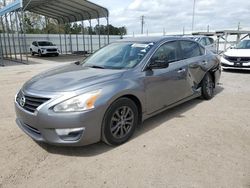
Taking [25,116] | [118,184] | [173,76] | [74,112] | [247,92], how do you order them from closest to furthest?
[118,184], [74,112], [25,116], [173,76], [247,92]

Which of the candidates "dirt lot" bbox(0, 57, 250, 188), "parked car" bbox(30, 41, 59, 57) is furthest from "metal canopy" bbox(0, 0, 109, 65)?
"dirt lot" bbox(0, 57, 250, 188)

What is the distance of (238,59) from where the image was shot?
33.0 feet

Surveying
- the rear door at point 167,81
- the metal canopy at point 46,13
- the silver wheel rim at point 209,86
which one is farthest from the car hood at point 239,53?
the metal canopy at point 46,13

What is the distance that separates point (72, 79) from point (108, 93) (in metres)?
0.60

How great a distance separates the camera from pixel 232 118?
4.70 meters

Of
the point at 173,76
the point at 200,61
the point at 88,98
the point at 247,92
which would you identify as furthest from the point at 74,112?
the point at 247,92

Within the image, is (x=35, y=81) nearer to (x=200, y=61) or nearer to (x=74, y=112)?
(x=74, y=112)

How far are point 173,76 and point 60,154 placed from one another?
2.42m

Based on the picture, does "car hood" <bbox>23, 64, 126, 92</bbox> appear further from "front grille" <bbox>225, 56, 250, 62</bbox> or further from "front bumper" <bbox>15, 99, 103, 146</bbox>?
"front grille" <bbox>225, 56, 250, 62</bbox>

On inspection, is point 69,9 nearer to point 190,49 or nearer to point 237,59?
point 237,59

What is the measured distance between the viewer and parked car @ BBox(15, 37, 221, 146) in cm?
304

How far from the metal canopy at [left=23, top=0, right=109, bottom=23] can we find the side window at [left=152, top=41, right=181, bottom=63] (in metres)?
15.7

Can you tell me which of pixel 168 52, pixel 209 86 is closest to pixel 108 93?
pixel 168 52

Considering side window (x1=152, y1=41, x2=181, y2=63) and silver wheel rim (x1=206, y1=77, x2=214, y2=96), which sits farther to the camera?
silver wheel rim (x1=206, y1=77, x2=214, y2=96)
